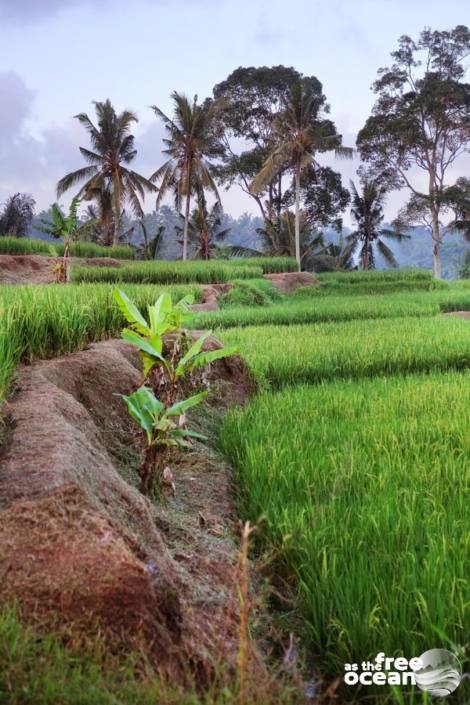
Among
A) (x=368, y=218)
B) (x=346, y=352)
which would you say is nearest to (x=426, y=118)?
(x=368, y=218)

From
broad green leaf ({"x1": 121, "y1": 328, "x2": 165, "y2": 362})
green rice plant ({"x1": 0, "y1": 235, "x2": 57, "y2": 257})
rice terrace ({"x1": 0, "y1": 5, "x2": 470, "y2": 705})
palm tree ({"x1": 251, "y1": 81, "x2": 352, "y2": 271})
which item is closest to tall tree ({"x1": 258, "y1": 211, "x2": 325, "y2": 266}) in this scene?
palm tree ({"x1": 251, "y1": 81, "x2": 352, "y2": 271})

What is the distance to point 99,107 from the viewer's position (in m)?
25.0

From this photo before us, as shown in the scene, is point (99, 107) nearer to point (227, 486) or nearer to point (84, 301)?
point (84, 301)

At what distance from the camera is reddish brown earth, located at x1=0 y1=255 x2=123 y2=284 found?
13.6 m

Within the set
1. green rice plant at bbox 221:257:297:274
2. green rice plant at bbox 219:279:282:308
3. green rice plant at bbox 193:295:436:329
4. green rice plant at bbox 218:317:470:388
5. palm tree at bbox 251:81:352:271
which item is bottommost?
green rice plant at bbox 218:317:470:388

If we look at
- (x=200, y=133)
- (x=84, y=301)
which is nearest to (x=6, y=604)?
(x=84, y=301)

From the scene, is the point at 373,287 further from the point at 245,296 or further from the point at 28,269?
the point at 28,269

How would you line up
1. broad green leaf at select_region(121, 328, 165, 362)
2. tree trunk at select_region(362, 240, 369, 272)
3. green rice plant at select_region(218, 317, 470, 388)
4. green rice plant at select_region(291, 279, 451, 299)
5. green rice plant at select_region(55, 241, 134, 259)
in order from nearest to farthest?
1. broad green leaf at select_region(121, 328, 165, 362)
2. green rice plant at select_region(218, 317, 470, 388)
3. green rice plant at select_region(291, 279, 451, 299)
4. green rice plant at select_region(55, 241, 134, 259)
5. tree trunk at select_region(362, 240, 369, 272)

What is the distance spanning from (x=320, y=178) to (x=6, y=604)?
32189 mm

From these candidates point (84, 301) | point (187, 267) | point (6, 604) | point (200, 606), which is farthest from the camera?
point (187, 267)

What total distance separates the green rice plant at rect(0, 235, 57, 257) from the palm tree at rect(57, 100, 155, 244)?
7.16m

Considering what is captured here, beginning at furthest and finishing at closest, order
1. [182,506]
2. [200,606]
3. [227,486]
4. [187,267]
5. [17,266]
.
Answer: [187,267] < [17,266] < [227,486] < [182,506] < [200,606]

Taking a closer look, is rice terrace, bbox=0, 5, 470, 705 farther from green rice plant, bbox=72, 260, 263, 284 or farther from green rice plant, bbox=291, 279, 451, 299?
green rice plant, bbox=291, 279, 451, 299

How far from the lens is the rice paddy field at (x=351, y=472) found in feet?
4.99
